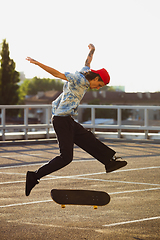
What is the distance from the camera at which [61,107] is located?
5.67 metres

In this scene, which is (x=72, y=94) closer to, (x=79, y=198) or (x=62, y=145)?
(x=62, y=145)

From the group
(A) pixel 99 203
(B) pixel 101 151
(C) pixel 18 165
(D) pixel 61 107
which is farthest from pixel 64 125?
(C) pixel 18 165

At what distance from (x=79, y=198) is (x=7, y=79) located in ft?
226

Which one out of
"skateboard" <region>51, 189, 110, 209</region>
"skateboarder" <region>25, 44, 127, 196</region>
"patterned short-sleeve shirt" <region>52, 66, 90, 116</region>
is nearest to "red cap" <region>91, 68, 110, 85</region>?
"skateboarder" <region>25, 44, 127, 196</region>

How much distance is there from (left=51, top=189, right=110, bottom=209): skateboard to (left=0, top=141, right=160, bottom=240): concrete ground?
23 cm

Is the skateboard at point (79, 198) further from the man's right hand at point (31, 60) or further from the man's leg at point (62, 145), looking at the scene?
the man's right hand at point (31, 60)

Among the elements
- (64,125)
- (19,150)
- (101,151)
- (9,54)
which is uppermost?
(9,54)

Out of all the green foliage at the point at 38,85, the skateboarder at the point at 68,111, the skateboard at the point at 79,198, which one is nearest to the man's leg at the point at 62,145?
the skateboarder at the point at 68,111

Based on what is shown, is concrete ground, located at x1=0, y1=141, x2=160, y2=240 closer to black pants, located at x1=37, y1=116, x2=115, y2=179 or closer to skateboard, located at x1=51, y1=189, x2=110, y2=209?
skateboard, located at x1=51, y1=189, x2=110, y2=209

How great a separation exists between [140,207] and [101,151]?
3.36 ft

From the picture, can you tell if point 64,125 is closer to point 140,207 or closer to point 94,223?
point 94,223

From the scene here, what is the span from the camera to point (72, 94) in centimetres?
557

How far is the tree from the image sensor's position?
7112cm

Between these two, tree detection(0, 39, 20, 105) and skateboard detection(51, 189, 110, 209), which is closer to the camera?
skateboard detection(51, 189, 110, 209)
